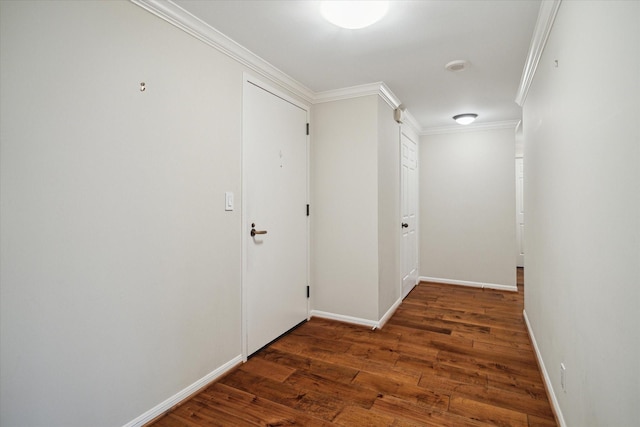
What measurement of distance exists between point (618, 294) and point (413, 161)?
12.2ft

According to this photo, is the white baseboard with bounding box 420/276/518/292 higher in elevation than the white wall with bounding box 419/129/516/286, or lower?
lower

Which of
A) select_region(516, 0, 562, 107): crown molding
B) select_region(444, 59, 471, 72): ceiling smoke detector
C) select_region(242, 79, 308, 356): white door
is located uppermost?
select_region(444, 59, 471, 72): ceiling smoke detector

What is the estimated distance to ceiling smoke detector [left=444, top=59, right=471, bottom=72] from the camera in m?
2.53

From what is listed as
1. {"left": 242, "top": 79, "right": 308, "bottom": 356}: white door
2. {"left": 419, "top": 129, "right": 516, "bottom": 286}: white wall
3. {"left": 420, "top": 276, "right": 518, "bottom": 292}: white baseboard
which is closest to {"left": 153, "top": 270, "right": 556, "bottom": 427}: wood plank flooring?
{"left": 242, "top": 79, "right": 308, "bottom": 356}: white door

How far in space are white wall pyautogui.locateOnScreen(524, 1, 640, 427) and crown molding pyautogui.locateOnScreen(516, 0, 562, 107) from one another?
0.09 meters

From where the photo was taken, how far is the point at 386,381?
2.17 m

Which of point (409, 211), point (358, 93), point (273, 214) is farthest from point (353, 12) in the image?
point (409, 211)

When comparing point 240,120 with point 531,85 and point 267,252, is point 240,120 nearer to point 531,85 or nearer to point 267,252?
point 267,252

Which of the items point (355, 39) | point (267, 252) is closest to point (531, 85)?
point (355, 39)

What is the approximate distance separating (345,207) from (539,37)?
1.92 m

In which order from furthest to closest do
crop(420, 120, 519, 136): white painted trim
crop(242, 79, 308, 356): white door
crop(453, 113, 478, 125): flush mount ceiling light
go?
1. crop(420, 120, 519, 136): white painted trim
2. crop(453, 113, 478, 125): flush mount ceiling light
3. crop(242, 79, 308, 356): white door

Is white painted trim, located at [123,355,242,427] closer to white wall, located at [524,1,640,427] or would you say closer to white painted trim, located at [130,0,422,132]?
white wall, located at [524,1,640,427]

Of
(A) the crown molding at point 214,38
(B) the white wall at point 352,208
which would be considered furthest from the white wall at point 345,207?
(A) the crown molding at point 214,38

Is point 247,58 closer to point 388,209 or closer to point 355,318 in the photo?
point 388,209
